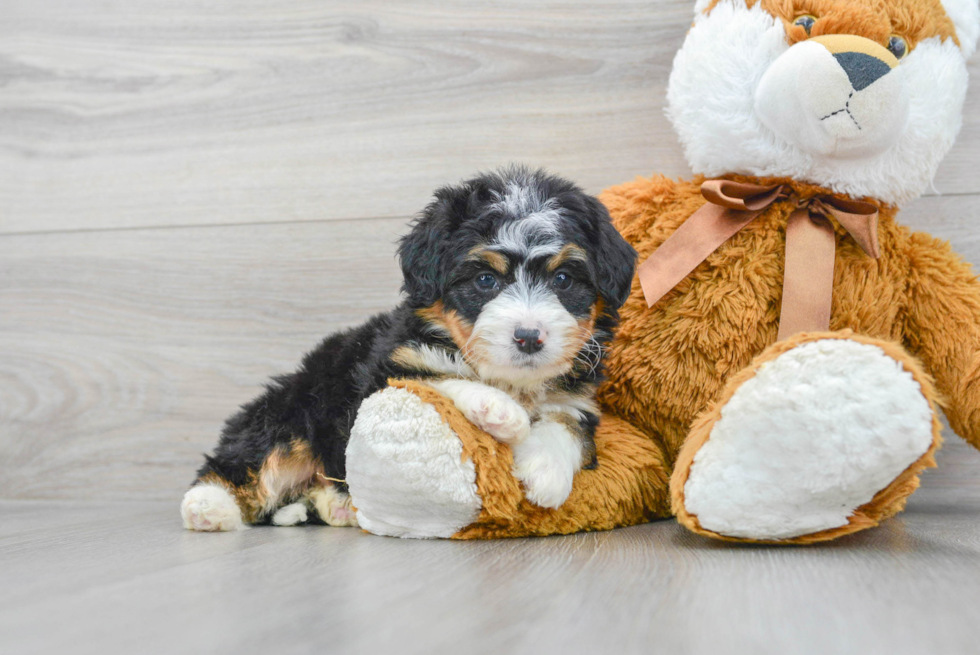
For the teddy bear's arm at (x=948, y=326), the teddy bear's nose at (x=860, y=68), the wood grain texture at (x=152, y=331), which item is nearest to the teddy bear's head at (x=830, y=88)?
the teddy bear's nose at (x=860, y=68)

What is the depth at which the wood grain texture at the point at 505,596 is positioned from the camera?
100 centimetres

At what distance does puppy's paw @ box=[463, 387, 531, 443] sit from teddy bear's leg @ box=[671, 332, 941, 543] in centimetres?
31

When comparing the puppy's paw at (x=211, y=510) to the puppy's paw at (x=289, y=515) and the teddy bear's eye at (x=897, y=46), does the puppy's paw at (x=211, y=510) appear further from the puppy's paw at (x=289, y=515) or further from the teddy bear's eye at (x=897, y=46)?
the teddy bear's eye at (x=897, y=46)

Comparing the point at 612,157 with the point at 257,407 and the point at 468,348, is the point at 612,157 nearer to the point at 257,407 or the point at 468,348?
the point at 468,348

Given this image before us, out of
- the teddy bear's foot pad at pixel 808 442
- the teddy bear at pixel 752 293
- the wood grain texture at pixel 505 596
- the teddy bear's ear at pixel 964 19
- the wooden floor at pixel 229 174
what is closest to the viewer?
the wood grain texture at pixel 505 596

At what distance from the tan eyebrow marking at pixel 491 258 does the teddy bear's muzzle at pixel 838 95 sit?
27.0 inches

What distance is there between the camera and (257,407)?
6.89 feet

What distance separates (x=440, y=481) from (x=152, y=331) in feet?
5.03

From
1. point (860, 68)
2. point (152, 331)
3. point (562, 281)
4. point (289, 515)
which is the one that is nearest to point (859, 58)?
point (860, 68)

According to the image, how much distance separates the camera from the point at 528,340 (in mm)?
1528

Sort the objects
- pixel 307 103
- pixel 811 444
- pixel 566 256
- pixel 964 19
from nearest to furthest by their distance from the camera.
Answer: pixel 811 444, pixel 566 256, pixel 964 19, pixel 307 103

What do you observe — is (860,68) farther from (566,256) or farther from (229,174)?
(229,174)

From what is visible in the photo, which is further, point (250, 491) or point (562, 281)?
point (250, 491)

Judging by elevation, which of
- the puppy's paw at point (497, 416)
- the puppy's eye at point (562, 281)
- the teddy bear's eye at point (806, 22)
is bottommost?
the puppy's paw at point (497, 416)
